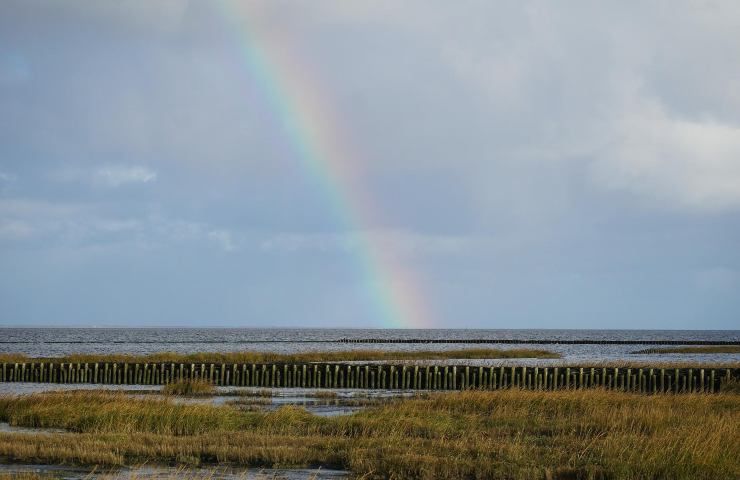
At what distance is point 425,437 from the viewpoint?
63.2 ft

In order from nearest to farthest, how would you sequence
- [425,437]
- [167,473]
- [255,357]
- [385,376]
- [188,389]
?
[167,473]
[425,437]
[188,389]
[385,376]
[255,357]

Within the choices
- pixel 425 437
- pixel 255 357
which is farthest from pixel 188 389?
pixel 255 357

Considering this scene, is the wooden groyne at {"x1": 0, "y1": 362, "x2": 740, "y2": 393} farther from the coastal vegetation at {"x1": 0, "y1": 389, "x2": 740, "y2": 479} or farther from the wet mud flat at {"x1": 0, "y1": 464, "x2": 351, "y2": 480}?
the wet mud flat at {"x1": 0, "y1": 464, "x2": 351, "y2": 480}

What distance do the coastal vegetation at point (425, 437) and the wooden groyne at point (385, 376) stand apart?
1149 cm

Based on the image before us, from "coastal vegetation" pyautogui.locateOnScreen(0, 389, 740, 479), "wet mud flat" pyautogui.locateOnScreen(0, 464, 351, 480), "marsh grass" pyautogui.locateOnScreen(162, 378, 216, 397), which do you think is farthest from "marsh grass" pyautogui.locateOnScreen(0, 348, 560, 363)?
"wet mud flat" pyautogui.locateOnScreen(0, 464, 351, 480)

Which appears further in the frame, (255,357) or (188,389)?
(255,357)

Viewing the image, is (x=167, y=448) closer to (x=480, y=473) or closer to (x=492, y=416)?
(x=480, y=473)

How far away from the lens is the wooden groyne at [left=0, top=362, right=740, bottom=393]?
124ft

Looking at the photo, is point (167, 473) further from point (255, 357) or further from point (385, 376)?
point (255, 357)

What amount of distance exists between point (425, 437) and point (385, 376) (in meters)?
23.3

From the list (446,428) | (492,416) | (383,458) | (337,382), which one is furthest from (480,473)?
(337,382)

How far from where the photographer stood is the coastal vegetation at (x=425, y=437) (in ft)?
49.2

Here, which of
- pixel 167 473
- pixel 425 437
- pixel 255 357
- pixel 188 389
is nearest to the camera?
pixel 167 473

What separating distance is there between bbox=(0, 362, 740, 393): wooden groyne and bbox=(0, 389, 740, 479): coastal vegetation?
1149 cm
